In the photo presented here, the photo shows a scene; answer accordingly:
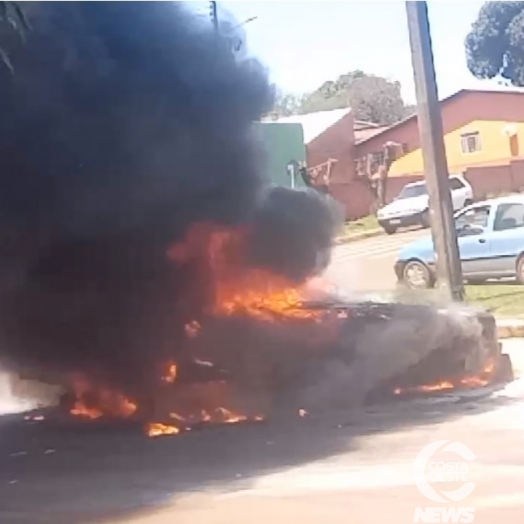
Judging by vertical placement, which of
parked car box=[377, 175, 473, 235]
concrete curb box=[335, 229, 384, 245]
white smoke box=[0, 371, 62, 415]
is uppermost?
parked car box=[377, 175, 473, 235]

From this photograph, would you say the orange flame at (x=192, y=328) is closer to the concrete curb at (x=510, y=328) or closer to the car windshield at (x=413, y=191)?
the car windshield at (x=413, y=191)

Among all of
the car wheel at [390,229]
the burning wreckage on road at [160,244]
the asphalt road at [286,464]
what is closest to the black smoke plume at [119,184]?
the burning wreckage on road at [160,244]

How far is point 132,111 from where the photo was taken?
7.19 metres

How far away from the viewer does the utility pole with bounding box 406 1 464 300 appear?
579 centimetres

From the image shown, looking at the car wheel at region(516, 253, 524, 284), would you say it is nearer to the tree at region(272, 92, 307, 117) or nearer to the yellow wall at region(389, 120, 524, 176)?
the yellow wall at region(389, 120, 524, 176)

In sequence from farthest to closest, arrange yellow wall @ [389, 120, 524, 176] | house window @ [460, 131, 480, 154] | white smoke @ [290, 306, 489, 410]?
white smoke @ [290, 306, 489, 410], house window @ [460, 131, 480, 154], yellow wall @ [389, 120, 524, 176]

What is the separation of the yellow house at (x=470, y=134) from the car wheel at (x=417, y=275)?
500 mm

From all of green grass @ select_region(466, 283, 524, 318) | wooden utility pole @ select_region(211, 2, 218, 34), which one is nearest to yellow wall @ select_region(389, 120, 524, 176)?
green grass @ select_region(466, 283, 524, 318)

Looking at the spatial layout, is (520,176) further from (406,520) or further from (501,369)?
(406,520)

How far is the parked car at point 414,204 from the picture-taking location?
227 inches

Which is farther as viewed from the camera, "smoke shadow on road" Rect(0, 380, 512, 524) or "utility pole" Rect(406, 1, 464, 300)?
"utility pole" Rect(406, 1, 464, 300)

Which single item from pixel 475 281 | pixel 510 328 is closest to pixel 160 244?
pixel 475 281

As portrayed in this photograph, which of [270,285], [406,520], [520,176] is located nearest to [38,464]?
[270,285]

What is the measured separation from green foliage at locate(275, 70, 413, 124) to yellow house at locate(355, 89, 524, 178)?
0.10 m
